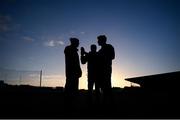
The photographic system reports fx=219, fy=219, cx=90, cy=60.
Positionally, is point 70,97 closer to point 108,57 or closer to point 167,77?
point 108,57

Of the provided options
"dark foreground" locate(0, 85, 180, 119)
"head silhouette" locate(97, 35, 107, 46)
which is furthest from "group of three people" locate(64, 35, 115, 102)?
"dark foreground" locate(0, 85, 180, 119)

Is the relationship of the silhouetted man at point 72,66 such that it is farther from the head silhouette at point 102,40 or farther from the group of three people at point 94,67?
the head silhouette at point 102,40

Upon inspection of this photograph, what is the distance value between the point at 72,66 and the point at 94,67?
74 cm

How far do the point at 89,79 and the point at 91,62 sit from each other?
56 cm

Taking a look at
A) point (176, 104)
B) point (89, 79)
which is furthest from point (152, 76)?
point (89, 79)

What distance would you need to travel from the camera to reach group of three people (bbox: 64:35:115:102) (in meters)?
6.83

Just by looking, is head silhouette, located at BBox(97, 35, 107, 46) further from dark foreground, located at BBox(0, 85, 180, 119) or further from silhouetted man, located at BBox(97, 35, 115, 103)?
dark foreground, located at BBox(0, 85, 180, 119)

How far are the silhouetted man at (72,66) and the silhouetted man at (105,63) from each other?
763 millimetres

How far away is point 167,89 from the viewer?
17.8 feet

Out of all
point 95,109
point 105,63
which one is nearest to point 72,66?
point 105,63

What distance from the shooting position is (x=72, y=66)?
685 cm

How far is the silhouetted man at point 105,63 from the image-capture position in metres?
6.86

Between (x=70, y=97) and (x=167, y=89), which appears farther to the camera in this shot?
(x=70, y=97)

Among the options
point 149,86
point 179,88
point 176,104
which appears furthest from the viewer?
point 176,104
